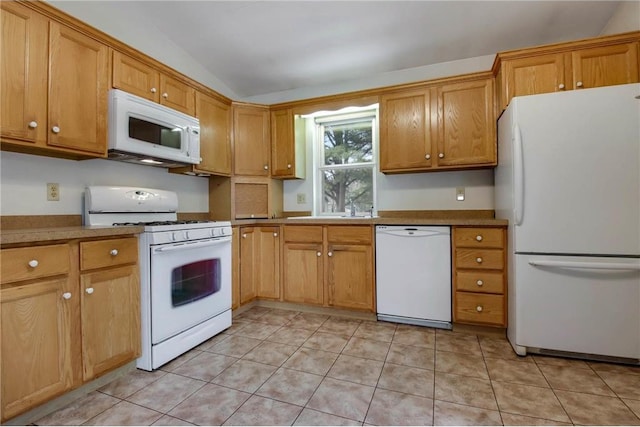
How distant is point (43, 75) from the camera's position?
1.64m

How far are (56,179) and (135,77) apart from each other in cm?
87

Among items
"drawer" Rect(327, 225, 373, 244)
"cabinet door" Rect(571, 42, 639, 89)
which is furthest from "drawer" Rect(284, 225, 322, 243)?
"cabinet door" Rect(571, 42, 639, 89)

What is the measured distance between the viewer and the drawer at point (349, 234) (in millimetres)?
2686

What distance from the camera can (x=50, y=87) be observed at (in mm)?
1667

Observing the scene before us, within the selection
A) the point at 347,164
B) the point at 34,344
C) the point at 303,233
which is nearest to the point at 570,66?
the point at 347,164

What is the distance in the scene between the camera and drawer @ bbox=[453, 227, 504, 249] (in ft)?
7.54

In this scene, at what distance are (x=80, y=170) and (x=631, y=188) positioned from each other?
3536 mm

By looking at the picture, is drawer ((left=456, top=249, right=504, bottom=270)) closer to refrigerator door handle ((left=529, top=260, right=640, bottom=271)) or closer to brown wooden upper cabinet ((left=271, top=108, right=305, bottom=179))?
refrigerator door handle ((left=529, top=260, right=640, bottom=271))

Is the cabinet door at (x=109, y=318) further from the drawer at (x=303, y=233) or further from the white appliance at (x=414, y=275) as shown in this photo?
the white appliance at (x=414, y=275)

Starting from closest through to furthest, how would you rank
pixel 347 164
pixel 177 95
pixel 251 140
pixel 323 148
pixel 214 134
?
1. pixel 177 95
2. pixel 214 134
3. pixel 251 140
4. pixel 347 164
5. pixel 323 148

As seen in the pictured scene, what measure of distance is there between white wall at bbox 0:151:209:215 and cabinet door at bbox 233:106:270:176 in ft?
2.52

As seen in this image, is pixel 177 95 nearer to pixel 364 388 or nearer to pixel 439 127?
pixel 439 127

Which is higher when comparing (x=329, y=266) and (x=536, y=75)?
(x=536, y=75)

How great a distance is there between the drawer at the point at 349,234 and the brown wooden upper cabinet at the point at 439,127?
26.2 inches
